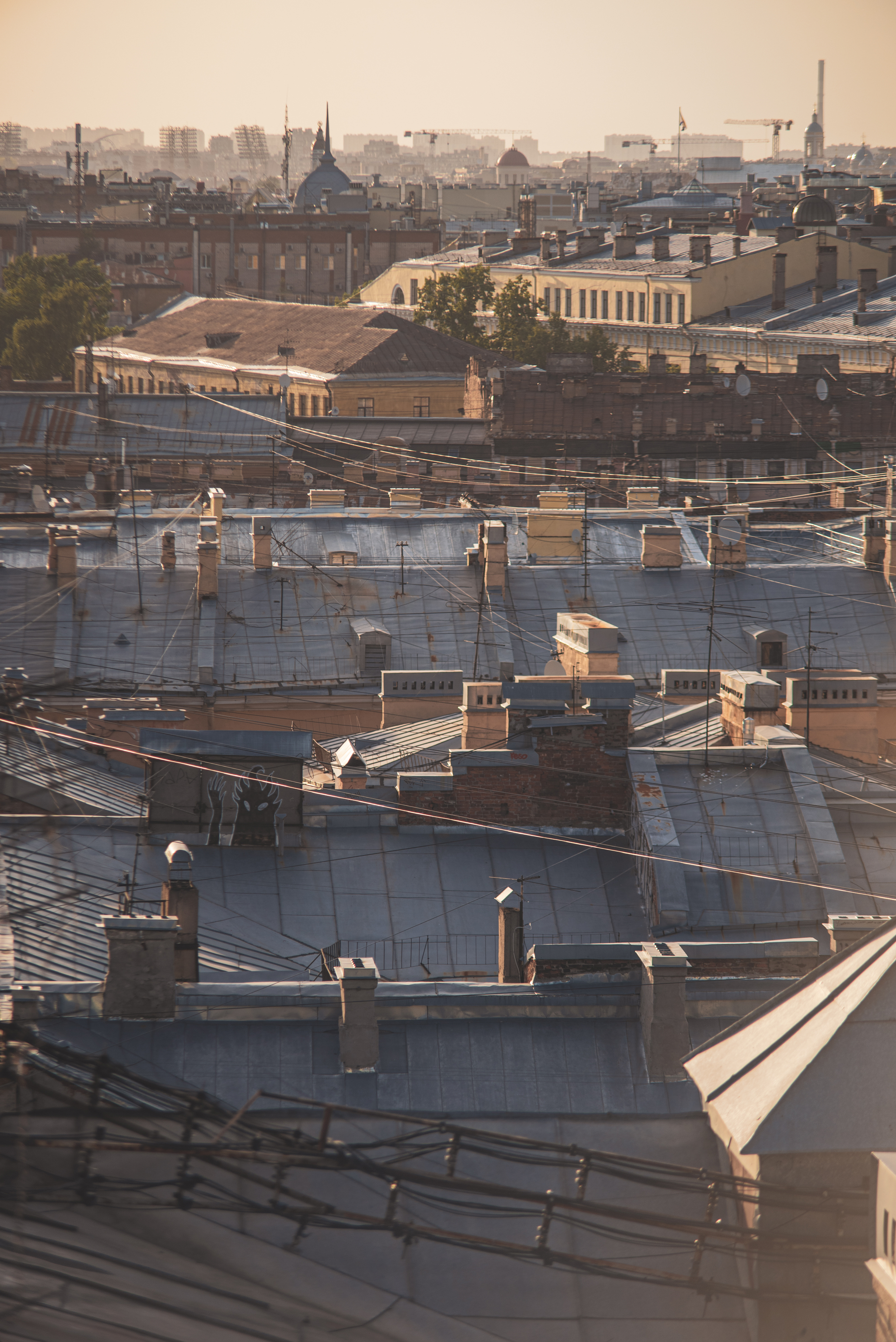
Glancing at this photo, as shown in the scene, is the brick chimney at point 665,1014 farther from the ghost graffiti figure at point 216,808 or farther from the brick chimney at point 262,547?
the brick chimney at point 262,547

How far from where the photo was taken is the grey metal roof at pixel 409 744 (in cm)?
2525

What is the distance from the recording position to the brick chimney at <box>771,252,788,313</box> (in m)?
94.4

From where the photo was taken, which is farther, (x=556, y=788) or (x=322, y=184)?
(x=322, y=184)

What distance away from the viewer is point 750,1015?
11359 millimetres

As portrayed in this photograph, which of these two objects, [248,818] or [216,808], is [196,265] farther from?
[248,818]

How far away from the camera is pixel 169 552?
38.1 metres

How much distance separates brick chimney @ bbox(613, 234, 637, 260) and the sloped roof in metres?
100

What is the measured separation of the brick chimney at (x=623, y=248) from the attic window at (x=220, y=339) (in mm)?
23784

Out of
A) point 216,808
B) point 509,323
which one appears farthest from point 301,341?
point 216,808

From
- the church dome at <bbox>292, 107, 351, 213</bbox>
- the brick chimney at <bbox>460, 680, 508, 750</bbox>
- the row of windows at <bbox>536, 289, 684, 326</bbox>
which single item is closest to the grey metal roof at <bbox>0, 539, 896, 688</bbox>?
the brick chimney at <bbox>460, 680, 508, 750</bbox>

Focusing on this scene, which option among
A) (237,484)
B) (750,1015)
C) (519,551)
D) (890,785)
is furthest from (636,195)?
(750,1015)

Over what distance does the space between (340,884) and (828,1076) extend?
10958 millimetres

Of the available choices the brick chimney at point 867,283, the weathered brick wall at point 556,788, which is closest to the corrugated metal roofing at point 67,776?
the weathered brick wall at point 556,788

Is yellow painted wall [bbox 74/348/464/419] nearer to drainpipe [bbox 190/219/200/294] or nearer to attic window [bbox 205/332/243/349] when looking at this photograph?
attic window [bbox 205/332/243/349]
